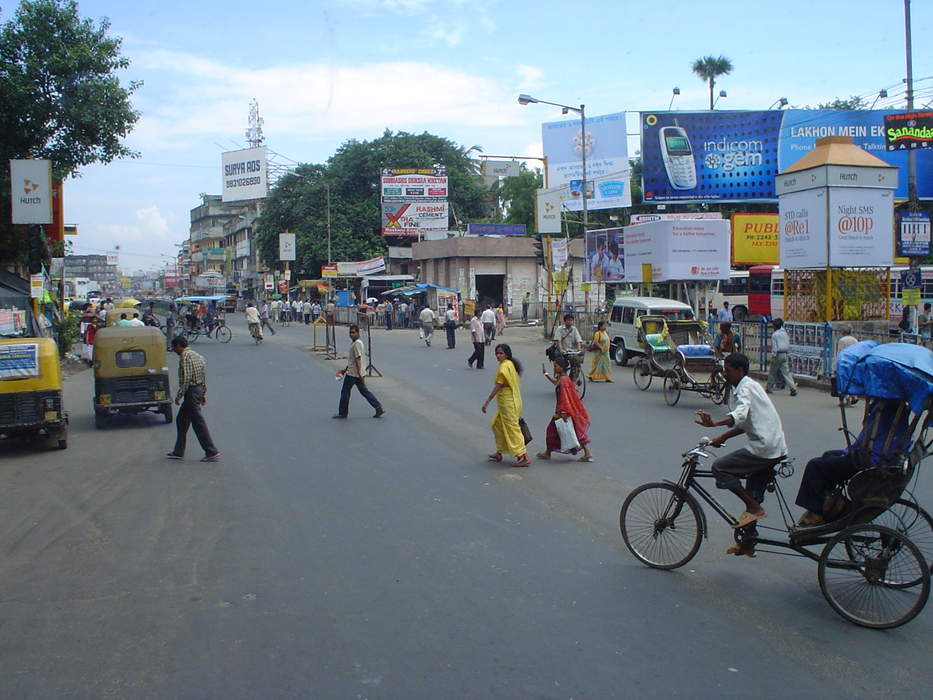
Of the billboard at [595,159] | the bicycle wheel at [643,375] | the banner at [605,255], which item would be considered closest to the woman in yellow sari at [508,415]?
the bicycle wheel at [643,375]

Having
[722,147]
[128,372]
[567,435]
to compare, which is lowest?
[567,435]

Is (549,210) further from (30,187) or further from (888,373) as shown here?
(888,373)

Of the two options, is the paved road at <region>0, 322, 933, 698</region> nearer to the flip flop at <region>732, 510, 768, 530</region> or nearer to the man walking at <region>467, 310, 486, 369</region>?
the flip flop at <region>732, 510, 768, 530</region>

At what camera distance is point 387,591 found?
558 cm

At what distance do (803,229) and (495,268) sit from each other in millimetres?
28360

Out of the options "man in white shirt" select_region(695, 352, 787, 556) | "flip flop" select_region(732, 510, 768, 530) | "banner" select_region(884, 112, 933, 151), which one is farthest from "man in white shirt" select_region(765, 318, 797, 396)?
"flip flop" select_region(732, 510, 768, 530)

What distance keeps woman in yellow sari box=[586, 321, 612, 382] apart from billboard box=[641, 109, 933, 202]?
2329 centimetres

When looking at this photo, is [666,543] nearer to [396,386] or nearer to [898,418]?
[898,418]

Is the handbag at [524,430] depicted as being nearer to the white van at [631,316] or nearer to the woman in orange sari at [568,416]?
the woman in orange sari at [568,416]

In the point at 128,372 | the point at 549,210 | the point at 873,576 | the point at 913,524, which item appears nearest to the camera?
the point at 873,576

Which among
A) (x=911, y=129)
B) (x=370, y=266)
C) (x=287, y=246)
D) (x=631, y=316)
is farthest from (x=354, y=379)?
(x=287, y=246)

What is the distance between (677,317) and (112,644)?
19.9 metres

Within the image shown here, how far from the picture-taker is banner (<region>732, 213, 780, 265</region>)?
135 feet

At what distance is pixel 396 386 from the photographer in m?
18.5
